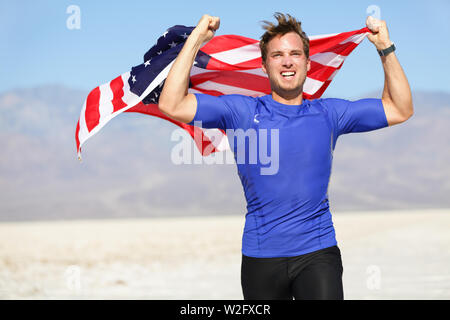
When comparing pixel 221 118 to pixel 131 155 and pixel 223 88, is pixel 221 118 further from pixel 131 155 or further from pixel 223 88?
pixel 131 155

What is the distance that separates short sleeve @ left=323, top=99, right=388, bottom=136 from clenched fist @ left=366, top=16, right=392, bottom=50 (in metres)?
0.39

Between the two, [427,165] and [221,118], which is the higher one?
[221,118]

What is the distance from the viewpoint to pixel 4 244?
21266mm

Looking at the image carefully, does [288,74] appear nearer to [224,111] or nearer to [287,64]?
[287,64]

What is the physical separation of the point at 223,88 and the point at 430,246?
13.9 metres

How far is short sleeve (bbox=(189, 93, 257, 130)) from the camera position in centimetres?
350

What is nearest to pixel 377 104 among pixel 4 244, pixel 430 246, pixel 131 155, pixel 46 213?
pixel 430 246

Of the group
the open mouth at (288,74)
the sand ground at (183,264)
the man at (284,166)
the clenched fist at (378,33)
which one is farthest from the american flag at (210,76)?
the sand ground at (183,264)

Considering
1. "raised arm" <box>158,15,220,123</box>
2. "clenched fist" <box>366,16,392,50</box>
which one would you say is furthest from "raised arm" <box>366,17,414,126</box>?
"raised arm" <box>158,15,220,123</box>

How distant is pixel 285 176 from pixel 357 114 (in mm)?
698

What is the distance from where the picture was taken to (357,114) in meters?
3.80

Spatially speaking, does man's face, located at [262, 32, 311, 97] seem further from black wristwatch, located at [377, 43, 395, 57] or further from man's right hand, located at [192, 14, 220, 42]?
black wristwatch, located at [377, 43, 395, 57]

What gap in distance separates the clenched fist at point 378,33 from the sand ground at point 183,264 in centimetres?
753

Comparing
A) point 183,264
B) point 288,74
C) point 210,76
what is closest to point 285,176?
point 288,74
